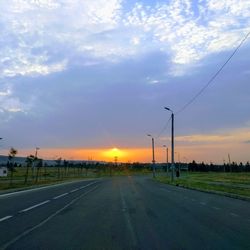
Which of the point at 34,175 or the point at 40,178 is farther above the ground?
the point at 34,175

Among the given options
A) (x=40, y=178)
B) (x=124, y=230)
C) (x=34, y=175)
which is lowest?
(x=124, y=230)

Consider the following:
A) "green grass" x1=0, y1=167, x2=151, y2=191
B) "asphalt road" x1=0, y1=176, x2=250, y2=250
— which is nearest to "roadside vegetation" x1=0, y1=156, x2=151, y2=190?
"green grass" x1=0, y1=167, x2=151, y2=191

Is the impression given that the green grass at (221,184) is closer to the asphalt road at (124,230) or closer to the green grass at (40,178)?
the asphalt road at (124,230)

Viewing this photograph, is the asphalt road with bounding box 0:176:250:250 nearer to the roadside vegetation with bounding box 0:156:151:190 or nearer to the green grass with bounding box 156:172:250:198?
the green grass with bounding box 156:172:250:198

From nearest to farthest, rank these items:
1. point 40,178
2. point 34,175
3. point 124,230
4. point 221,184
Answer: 1. point 124,230
2. point 221,184
3. point 40,178
4. point 34,175

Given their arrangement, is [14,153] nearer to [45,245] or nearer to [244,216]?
Answer: [244,216]

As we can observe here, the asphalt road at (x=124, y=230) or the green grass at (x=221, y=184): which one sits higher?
the green grass at (x=221, y=184)

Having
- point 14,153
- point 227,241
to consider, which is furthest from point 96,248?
point 14,153

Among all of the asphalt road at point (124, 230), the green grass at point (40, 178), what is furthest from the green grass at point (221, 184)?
the green grass at point (40, 178)

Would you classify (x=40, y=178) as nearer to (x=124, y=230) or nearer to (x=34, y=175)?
(x=34, y=175)

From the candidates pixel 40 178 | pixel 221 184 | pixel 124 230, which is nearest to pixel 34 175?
pixel 40 178

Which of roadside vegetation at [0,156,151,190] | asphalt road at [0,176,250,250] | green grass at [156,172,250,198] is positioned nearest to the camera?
asphalt road at [0,176,250,250]

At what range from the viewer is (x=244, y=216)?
17594 mm

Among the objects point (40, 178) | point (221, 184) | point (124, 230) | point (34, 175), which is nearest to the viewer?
point (124, 230)
